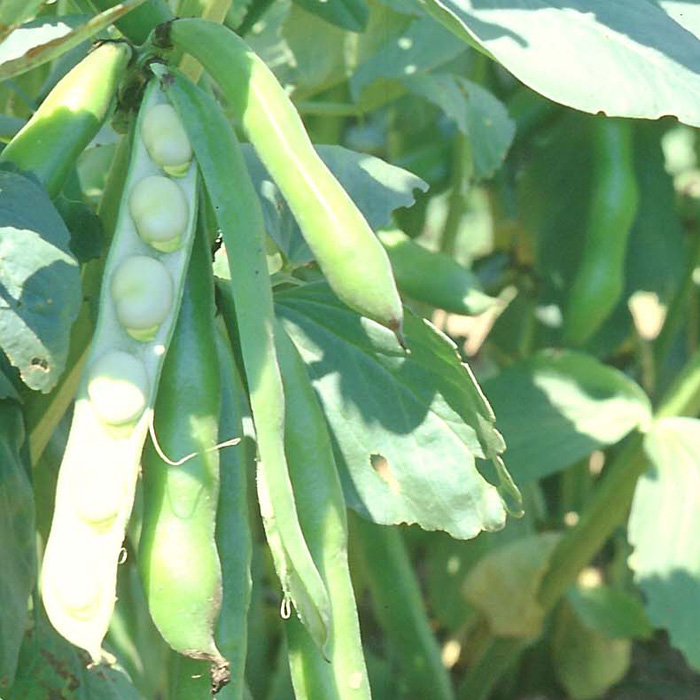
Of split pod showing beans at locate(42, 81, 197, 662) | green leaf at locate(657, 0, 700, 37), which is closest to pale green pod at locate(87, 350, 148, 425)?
split pod showing beans at locate(42, 81, 197, 662)

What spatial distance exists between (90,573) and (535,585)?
3.37ft

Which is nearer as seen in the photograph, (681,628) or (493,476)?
(493,476)

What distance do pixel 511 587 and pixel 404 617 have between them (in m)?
0.16

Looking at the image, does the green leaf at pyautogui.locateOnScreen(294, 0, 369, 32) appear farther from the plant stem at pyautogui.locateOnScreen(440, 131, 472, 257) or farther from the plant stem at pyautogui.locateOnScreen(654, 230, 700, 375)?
the plant stem at pyautogui.locateOnScreen(654, 230, 700, 375)

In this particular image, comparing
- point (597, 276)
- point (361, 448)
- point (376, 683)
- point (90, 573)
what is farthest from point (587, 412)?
point (90, 573)

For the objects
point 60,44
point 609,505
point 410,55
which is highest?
point 60,44

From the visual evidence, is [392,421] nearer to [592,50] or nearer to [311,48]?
[592,50]

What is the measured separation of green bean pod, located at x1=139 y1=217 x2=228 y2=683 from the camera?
1.95ft

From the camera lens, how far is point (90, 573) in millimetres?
560

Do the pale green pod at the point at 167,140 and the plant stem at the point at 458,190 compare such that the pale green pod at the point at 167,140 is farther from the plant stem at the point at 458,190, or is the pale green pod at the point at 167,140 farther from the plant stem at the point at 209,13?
the plant stem at the point at 458,190

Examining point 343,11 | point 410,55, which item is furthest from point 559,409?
point 343,11

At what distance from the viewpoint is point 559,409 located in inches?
55.8

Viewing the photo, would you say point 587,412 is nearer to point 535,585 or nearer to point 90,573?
point 535,585

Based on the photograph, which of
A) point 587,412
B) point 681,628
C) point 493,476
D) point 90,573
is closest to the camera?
point 90,573
